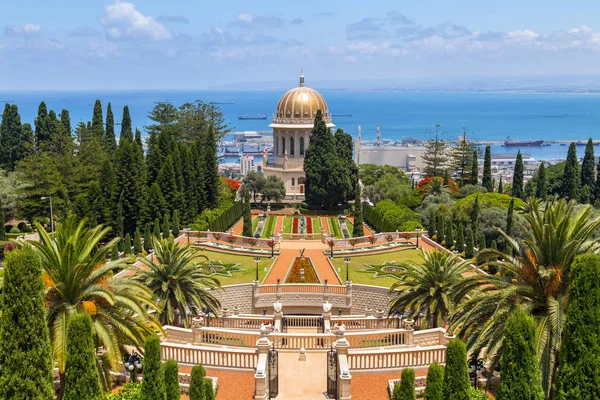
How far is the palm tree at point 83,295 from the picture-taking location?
55.5ft

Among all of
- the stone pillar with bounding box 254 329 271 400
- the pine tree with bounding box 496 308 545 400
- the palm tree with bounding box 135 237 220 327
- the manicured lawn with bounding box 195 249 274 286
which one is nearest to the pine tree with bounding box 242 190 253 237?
the manicured lawn with bounding box 195 249 274 286

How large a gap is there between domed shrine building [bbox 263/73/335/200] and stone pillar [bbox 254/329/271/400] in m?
61.6

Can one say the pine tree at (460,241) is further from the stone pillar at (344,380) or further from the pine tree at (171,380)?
the pine tree at (171,380)

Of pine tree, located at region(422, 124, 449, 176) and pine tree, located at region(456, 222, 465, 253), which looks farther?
pine tree, located at region(422, 124, 449, 176)

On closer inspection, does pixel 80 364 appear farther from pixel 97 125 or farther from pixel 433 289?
pixel 97 125

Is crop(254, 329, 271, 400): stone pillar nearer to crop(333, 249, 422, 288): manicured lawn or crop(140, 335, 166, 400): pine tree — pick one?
crop(140, 335, 166, 400): pine tree

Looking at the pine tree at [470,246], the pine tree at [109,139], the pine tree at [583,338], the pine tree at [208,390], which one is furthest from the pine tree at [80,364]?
the pine tree at [109,139]

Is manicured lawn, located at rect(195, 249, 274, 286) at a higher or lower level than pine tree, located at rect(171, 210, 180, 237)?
lower

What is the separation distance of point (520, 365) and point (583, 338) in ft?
4.61

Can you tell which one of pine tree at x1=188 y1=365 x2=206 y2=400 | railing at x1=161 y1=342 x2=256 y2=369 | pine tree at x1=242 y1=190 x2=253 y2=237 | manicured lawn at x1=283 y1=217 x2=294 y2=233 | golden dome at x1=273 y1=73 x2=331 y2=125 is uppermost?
golden dome at x1=273 y1=73 x2=331 y2=125

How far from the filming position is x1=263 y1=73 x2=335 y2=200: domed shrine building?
82750 mm

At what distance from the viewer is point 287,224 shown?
6450 cm

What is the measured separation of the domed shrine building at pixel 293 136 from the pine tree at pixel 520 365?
67519mm

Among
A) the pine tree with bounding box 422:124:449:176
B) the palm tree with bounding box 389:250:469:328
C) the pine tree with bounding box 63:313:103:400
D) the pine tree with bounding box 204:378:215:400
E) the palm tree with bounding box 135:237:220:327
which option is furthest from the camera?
the pine tree with bounding box 422:124:449:176
